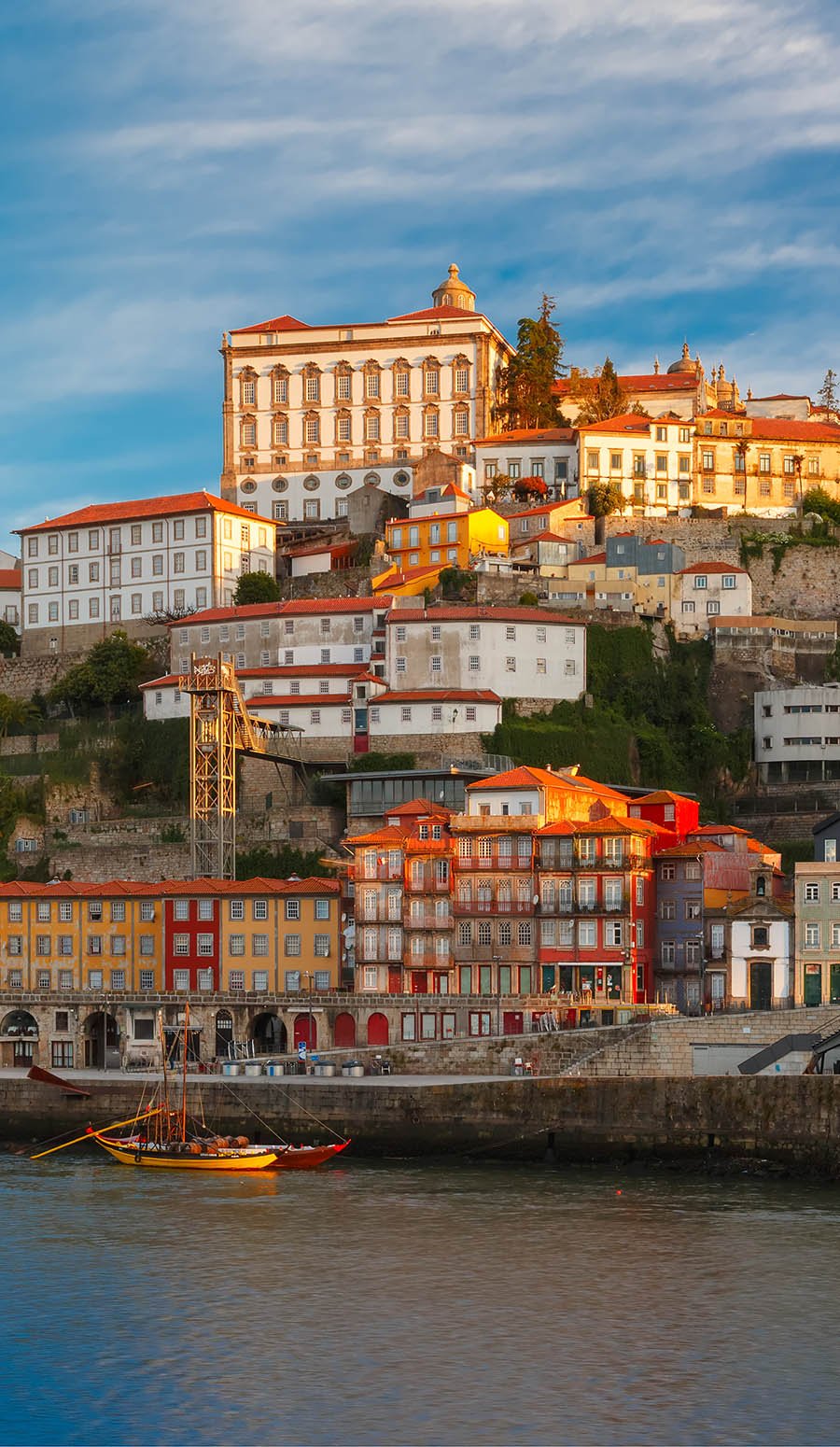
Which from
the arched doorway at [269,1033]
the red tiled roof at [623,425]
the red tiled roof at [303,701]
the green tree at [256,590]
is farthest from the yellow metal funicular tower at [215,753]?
the red tiled roof at [623,425]

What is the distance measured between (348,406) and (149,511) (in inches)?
633

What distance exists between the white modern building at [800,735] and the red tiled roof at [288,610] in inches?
640

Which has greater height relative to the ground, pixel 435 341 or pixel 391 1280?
pixel 435 341

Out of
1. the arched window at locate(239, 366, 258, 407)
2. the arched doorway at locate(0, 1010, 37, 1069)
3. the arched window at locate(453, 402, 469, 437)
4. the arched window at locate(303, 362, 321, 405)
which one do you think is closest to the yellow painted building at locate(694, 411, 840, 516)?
the arched window at locate(453, 402, 469, 437)

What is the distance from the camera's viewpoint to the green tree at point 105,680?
87.9 meters

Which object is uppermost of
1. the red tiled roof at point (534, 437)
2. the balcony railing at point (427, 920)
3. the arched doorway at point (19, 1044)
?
the red tiled roof at point (534, 437)

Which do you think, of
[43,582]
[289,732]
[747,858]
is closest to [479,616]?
[289,732]

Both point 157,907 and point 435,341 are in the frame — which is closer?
point 157,907

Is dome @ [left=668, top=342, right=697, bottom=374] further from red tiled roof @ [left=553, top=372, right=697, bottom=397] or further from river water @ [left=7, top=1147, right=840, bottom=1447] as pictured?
river water @ [left=7, top=1147, right=840, bottom=1447]

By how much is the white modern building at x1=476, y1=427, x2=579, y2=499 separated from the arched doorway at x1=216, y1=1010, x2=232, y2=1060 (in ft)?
136

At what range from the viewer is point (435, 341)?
10725cm

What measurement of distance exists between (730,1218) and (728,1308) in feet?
24.4

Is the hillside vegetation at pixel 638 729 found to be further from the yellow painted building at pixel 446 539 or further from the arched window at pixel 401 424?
the arched window at pixel 401 424

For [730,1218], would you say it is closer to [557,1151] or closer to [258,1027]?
[557,1151]
